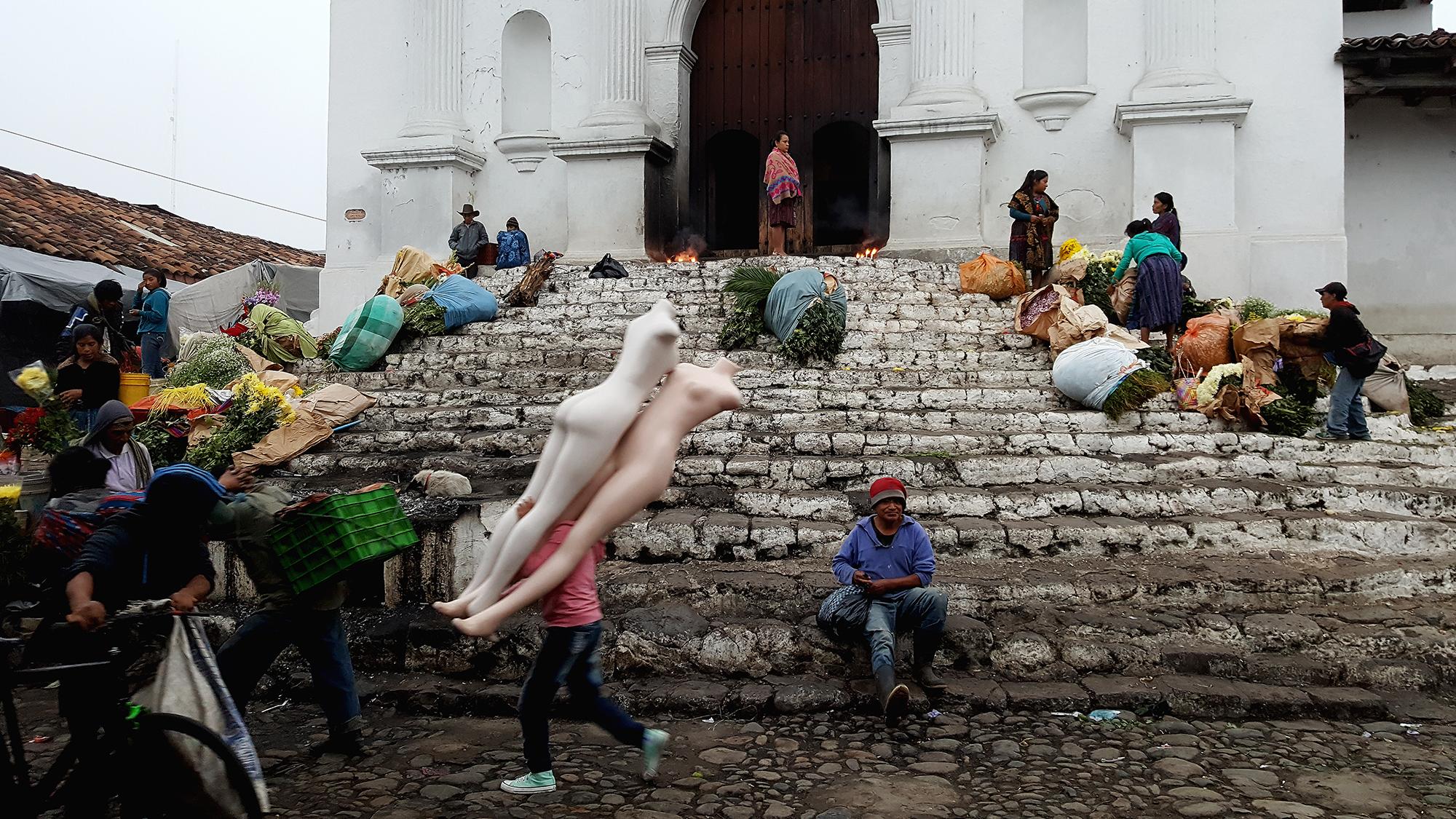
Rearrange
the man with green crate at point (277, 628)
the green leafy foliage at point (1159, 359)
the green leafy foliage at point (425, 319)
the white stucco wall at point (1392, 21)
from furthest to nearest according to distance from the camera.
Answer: the white stucco wall at point (1392, 21), the green leafy foliage at point (425, 319), the green leafy foliage at point (1159, 359), the man with green crate at point (277, 628)

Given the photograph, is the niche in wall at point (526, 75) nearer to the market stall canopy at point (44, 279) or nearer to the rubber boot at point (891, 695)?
the market stall canopy at point (44, 279)

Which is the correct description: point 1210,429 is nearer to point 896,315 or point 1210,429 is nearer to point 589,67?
point 896,315

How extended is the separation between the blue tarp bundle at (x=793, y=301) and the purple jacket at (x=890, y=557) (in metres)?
4.09

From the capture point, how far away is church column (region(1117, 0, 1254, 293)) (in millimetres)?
11969

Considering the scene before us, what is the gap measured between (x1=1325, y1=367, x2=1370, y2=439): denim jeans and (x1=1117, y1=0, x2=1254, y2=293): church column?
187 inches

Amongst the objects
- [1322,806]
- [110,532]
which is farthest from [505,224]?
[1322,806]

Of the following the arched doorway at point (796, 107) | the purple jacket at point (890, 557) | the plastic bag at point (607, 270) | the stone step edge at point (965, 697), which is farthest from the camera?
the arched doorway at point (796, 107)

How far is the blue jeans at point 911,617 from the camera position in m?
4.84

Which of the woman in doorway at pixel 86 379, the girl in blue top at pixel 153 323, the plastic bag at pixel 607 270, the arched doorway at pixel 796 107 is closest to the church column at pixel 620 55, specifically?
the arched doorway at pixel 796 107

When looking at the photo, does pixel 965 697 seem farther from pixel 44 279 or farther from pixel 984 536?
pixel 44 279

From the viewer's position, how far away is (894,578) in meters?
4.93

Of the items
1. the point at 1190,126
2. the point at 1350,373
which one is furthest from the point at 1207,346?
the point at 1190,126

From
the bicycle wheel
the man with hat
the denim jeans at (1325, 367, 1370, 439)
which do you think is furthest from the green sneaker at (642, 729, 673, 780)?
the man with hat

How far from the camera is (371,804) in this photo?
3.83 meters
